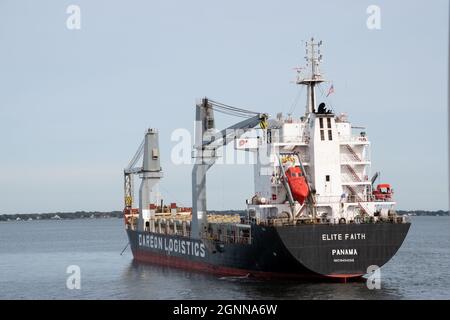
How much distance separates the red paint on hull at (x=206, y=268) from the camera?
38.3 m

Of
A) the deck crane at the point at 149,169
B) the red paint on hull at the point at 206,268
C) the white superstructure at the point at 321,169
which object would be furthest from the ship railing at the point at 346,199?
the deck crane at the point at 149,169

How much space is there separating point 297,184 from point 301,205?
4.39 feet

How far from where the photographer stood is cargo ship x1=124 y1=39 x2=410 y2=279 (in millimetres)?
37406

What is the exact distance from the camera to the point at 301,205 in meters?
39.8

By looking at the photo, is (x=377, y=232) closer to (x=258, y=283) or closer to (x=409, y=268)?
(x=258, y=283)

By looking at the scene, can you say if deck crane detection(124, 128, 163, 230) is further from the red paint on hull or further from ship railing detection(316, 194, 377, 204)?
ship railing detection(316, 194, 377, 204)

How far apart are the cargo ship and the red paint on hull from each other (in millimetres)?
72

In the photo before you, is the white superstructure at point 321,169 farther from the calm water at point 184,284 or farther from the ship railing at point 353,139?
the calm water at point 184,284

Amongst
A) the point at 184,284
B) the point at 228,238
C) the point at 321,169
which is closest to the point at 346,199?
the point at 321,169

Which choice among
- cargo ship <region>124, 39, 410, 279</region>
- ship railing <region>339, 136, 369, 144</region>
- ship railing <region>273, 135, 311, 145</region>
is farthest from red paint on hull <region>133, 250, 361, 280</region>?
ship railing <region>339, 136, 369, 144</region>

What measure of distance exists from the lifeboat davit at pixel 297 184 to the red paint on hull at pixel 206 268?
4036 mm

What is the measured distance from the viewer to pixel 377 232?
37812mm
